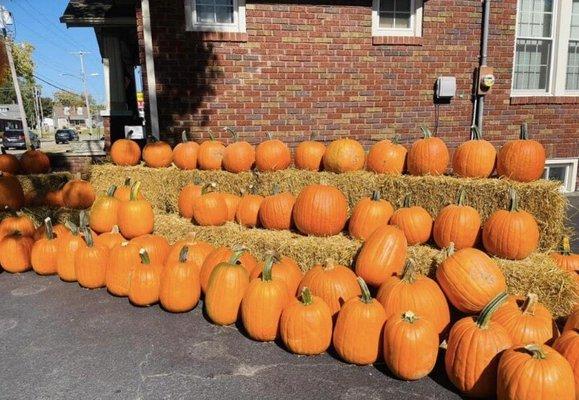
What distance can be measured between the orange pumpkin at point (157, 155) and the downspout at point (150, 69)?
79 cm

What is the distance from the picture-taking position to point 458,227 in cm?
Result: 333

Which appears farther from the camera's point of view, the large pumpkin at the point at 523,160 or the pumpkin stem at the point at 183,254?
the large pumpkin at the point at 523,160

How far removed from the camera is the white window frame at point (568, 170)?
775 centimetres

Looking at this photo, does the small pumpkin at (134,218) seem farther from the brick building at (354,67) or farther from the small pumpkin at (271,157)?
the brick building at (354,67)

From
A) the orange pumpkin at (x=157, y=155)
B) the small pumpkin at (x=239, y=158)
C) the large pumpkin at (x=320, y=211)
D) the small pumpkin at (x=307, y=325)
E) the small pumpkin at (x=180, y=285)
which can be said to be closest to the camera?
the small pumpkin at (x=307, y=325)

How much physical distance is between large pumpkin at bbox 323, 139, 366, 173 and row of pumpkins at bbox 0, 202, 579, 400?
131 centimetres

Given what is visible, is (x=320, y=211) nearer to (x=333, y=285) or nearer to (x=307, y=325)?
(x=333, y=285)

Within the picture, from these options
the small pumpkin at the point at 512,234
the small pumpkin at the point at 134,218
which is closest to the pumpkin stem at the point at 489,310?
the small pumpkin at the point at 512,234

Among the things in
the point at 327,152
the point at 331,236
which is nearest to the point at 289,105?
the point at 327,152

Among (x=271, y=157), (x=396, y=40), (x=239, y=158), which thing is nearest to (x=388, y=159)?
(x=271, y=157)

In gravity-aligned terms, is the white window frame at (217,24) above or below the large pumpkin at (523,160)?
above

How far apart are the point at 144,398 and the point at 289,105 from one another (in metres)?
5.10

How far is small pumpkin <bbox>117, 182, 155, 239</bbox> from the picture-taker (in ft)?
14.5

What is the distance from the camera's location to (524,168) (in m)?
3.72
